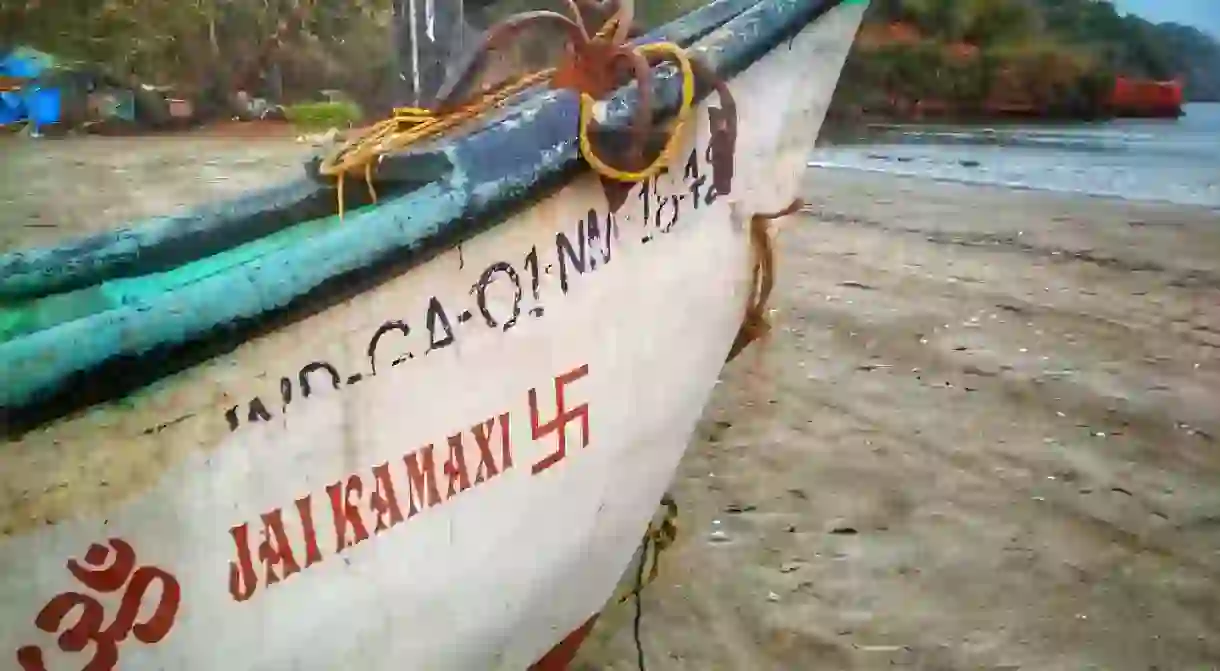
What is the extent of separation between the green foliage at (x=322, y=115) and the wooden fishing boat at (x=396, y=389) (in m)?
0.19

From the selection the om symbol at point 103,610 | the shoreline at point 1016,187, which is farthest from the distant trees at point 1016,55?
the om symbol at point 103,610

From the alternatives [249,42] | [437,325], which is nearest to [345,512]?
[437,325]

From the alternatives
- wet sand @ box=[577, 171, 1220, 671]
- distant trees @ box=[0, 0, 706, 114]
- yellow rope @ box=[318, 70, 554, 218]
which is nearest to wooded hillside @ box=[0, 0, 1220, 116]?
distant trees @ box=[0, 0, 706, 114]

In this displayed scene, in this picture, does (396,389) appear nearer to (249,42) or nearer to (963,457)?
(249,42)

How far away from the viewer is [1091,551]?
1.37 metres

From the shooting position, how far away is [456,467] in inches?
28.8

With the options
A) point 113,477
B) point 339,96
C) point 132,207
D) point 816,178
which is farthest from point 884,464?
point 113,477

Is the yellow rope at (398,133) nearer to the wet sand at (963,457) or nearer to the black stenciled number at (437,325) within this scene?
the black stenciled number at (437,325)

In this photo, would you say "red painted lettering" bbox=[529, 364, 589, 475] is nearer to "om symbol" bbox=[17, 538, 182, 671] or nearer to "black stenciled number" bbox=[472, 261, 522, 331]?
"black stenciled number" bbox=[472, 261, 522, 331]

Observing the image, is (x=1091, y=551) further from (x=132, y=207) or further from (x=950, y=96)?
(x=132, y=207)

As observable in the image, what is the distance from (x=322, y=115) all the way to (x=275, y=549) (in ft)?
1.87

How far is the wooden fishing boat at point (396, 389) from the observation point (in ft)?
1.81

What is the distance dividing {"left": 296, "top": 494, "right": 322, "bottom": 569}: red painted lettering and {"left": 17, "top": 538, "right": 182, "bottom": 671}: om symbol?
0.27ft

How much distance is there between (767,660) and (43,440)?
89 centimetres
